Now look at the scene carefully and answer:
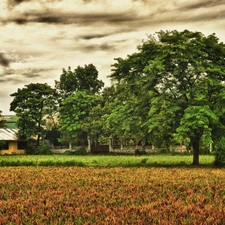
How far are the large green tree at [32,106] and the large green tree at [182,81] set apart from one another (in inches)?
1251

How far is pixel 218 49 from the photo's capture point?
92.9 feet

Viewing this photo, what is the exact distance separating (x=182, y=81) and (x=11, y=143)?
38.5 m

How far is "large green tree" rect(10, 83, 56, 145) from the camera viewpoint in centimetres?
5875

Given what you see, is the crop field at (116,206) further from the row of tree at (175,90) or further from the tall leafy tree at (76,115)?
the tall leafy tree at (76,115)

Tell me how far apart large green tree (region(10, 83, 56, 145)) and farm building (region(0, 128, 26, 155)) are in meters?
1.42

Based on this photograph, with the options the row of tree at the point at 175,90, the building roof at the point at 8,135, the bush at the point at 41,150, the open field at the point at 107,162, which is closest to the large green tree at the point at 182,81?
the row of tree at the point at 175,90

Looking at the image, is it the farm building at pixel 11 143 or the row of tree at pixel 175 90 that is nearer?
the row of tree at pixel 175 90

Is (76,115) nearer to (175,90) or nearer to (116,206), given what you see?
(175,90)

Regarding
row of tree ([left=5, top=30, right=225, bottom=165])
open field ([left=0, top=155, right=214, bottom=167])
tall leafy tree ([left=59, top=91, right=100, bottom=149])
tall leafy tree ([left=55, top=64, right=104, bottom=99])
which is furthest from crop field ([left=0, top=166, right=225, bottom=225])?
tall leafy tree ([left=55, top=64, right=104, bottom=99])

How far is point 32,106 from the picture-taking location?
196 feet

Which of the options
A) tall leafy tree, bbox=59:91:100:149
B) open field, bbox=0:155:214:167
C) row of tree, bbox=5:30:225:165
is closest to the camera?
row of tree, bbox=5:30:225:165

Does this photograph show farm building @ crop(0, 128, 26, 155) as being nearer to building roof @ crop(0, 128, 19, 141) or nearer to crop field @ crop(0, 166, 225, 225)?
building roof @ crop(0, 128, 19, 141)

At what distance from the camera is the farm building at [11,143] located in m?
58.2

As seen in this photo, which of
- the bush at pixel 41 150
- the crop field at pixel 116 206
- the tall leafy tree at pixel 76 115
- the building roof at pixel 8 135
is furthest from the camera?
the building roof at pixel 8 135
